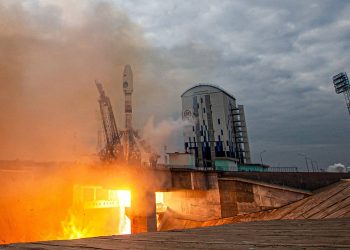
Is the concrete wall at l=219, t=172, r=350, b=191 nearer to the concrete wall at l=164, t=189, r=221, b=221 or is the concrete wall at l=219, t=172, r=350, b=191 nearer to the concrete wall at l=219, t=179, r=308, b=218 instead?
the concrete wall at l=219, t=179, r=308, b=218

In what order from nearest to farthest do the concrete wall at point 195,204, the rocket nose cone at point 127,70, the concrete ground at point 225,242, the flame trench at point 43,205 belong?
the concrete ground at point 225,242 < the flame trench at point 43,205 < the concrete wall at point 195,204 < the rocket nose cone at point 127,70

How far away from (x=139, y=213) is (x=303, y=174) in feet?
62.7

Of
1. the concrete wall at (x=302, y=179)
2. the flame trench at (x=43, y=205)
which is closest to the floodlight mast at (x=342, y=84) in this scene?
the concrete wall at (x=302, y=179)

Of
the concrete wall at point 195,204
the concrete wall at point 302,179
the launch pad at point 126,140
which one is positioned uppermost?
the launch pad at point 126,140

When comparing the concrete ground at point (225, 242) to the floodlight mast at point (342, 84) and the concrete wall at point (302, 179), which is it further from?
the floodlight mast at point (342, 84)

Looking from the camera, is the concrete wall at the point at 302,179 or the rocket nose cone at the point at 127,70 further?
the rocket nose cone at the point at 127,70

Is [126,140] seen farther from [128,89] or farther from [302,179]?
[302,179]

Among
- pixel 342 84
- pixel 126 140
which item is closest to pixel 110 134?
pixel 126 140

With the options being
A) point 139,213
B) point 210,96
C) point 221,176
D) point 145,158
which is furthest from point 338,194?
point 210,96

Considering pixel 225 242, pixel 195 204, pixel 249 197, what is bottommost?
pixel 195 204

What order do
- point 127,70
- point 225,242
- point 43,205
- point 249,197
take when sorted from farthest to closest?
→ point 127,70, point 249,197, point 43,205, point 225,242

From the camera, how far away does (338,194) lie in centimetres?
1808

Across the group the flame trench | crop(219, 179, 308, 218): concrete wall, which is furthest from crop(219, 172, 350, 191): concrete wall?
the flame trench

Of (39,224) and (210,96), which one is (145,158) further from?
(210,96)
